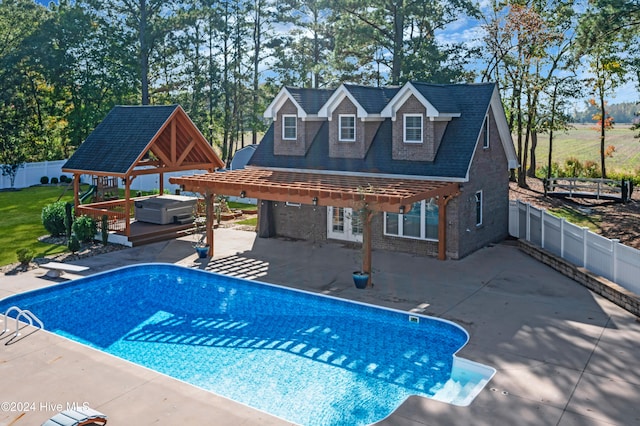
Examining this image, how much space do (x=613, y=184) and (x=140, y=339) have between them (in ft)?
99.4

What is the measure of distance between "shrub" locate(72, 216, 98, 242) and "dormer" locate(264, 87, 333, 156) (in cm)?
863

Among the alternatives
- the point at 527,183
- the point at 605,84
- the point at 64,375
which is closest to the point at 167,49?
the point at 527,183

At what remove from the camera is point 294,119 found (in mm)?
25312

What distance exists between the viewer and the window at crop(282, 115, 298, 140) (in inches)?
996

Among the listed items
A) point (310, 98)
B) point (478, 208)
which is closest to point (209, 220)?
point (310, 98)

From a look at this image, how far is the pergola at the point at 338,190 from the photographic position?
1759 cm

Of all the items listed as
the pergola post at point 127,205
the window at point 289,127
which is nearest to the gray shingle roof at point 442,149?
the window at point 289,127

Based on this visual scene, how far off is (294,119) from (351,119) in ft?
Result: 10.5

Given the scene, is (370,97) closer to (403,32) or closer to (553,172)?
(403,32)

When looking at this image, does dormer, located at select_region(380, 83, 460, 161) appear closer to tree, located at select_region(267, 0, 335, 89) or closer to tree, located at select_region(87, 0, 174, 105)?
tree, located at select_region(87, 0, 174, 105)

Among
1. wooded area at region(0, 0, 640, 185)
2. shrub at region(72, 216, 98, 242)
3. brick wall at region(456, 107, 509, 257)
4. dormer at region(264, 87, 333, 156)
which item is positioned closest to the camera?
brick wall at region(456, 107, 509, 257)

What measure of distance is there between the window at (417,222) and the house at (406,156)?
0.04m

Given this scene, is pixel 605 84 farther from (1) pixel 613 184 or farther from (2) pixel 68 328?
(2) pixel 68 328

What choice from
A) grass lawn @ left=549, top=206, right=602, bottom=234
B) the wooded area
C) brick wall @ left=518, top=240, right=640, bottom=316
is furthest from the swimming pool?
the wooded area
